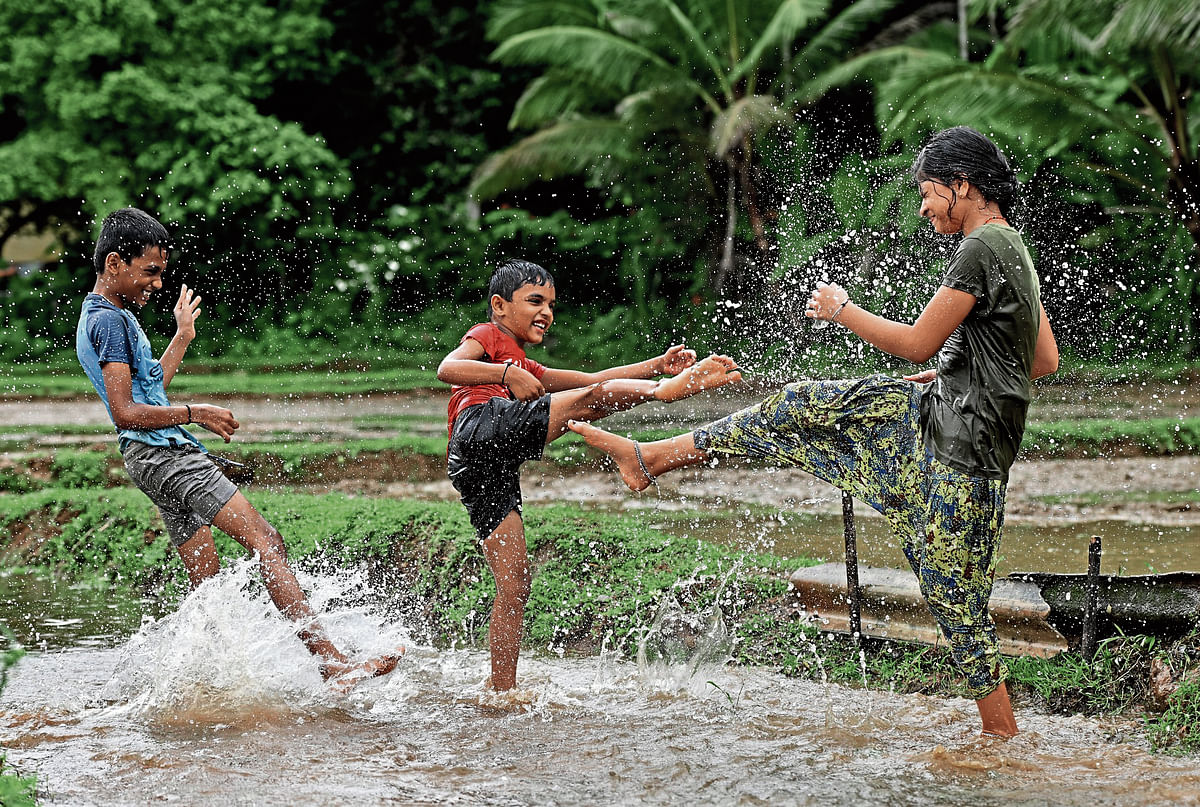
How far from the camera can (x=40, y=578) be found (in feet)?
24.3

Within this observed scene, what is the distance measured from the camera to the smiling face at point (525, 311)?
439cm

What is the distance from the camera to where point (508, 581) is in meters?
4.40

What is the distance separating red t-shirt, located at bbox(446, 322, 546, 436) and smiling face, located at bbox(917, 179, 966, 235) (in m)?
1.47

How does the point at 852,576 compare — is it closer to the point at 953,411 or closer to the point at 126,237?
the point at 953,411

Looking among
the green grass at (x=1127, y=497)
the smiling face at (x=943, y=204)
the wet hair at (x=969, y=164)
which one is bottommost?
the green grass at (x=1127, y=497)

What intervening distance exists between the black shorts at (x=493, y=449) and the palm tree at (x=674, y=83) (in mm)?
12347

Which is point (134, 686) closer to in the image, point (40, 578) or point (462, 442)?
point (462, 442)

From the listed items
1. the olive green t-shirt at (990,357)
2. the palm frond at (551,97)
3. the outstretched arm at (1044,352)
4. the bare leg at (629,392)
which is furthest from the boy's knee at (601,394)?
the palm frond at (551,97)

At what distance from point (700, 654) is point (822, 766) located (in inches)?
41.1

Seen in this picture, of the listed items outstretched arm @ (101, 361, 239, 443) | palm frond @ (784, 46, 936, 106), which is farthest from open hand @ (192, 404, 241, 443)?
palm frond @ (784, 46, 936, 106)

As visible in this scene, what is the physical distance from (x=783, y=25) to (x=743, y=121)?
1559 mm

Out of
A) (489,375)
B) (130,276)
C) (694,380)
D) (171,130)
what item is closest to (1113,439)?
(694,380)

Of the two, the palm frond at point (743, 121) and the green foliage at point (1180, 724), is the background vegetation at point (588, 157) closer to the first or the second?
the palm frond at point (743, 121)

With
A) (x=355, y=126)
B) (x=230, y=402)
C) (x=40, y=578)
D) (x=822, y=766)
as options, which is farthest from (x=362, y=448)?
(x=355, y=126)
